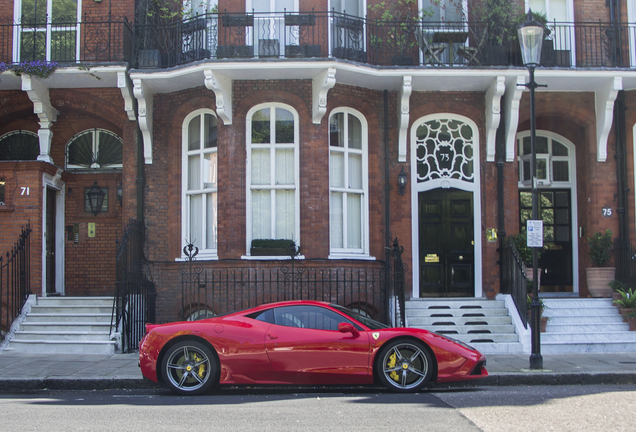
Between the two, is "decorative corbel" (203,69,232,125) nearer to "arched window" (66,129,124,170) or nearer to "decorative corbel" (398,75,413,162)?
"arched window" (66,129,124,170)

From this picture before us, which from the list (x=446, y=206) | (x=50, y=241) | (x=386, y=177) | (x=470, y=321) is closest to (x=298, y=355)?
(x=470, y=321)

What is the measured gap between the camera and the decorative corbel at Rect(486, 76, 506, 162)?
13.8 m

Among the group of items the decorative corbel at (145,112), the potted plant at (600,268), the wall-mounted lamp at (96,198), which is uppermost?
the decorative corbel at (145,112)

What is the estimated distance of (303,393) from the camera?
848 centimetres

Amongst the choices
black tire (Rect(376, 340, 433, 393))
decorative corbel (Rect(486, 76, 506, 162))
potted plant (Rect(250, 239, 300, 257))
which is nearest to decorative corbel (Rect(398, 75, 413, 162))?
decorative corbel (Rect(486, 76, 506, 162))

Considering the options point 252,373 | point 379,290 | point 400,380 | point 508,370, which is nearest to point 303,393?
point 252,373

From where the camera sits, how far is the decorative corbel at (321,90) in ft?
42.8

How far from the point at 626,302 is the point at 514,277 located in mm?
2164

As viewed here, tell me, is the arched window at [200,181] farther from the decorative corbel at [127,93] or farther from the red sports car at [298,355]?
the red sports car at [298,355]

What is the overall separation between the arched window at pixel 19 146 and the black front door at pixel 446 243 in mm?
8598

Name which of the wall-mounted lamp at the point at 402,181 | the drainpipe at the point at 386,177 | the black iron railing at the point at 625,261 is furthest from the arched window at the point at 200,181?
the black iron railing at the point at 625,261

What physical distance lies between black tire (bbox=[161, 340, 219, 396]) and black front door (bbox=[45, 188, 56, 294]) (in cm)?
717

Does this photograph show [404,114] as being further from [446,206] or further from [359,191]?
[446,206]

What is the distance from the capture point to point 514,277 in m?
13.5
